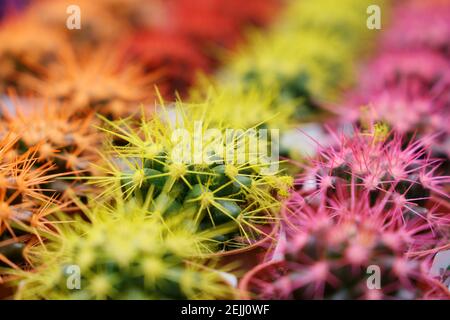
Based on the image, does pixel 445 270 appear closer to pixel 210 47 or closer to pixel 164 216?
pixel 164 216

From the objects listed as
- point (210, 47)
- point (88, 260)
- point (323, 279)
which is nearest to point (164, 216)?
point (88, 260)

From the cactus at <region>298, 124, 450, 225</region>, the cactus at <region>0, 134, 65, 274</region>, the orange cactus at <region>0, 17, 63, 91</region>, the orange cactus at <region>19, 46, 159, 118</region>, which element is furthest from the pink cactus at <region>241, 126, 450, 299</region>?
the orange cactus at <region>0, 17, 63, 91</region>

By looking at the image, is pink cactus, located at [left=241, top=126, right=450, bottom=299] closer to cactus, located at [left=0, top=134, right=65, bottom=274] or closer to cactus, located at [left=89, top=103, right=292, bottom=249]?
cactus, located at [left=89, top=103, right=292, bottom=249]

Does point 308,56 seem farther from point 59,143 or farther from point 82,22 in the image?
point 59,143

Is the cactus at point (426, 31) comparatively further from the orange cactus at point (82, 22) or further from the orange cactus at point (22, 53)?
the orange cactus at point (22, 53)

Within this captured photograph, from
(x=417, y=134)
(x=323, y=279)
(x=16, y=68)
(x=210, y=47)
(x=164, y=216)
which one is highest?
(x=210, y=47)

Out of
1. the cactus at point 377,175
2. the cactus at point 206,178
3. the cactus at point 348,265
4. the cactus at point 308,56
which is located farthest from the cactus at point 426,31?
the cactus at point 348,265

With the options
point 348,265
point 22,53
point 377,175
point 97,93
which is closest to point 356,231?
point 348,265

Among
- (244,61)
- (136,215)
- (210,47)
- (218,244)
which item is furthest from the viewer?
(210,47)
